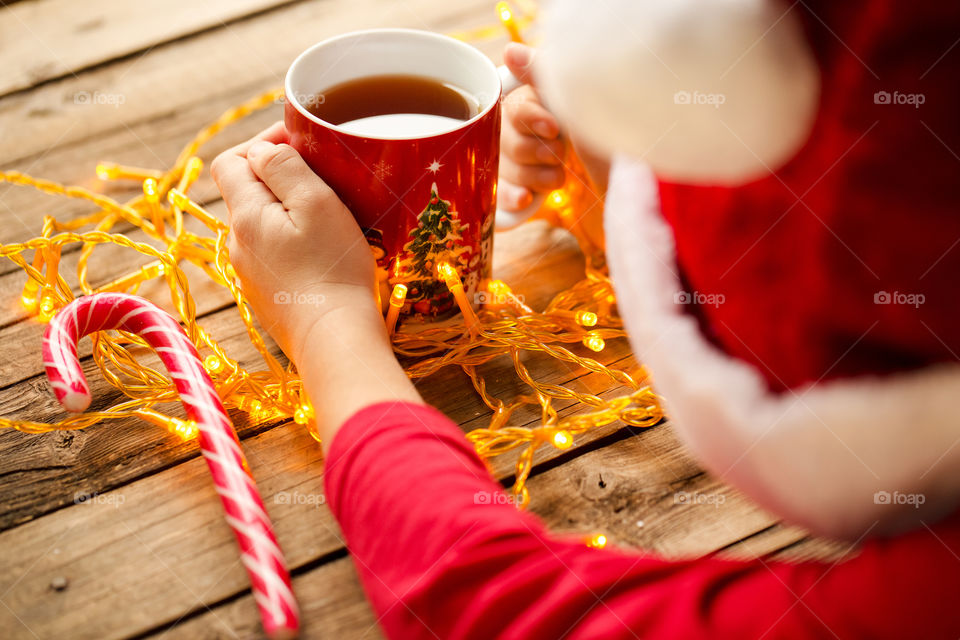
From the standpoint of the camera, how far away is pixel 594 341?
0.66m

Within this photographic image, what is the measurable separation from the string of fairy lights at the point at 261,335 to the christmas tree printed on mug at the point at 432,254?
10 millimetres

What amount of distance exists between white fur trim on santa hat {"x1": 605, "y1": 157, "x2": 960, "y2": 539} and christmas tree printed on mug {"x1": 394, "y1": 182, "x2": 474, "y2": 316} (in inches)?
6.7

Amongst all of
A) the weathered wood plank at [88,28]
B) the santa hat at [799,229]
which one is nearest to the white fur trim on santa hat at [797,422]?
the santa hat at [799,229]

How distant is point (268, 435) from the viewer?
599 millimetres

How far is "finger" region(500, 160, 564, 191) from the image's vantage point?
0.70m

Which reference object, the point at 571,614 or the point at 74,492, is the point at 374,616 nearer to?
the point at 571,614

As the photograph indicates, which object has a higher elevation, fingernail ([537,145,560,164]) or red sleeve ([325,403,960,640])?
fingernail ([537,145,560,164])

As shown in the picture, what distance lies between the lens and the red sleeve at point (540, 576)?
38 centimetres

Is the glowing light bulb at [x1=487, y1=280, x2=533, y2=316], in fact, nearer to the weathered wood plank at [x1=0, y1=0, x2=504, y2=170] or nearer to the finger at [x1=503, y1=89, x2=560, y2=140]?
the finger at [x1=503, y1=89, x2=560, y2=140]

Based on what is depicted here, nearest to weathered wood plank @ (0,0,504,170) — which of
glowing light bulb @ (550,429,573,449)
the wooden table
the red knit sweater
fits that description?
the wooden table

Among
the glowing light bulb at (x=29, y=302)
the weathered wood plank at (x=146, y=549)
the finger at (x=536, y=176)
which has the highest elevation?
the finger at (x=536, y=176)

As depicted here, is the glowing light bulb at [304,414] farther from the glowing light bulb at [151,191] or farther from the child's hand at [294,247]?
the glowing light bulb at [151,191]

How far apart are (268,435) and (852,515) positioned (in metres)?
0.41

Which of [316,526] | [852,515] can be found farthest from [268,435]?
[852,515]
